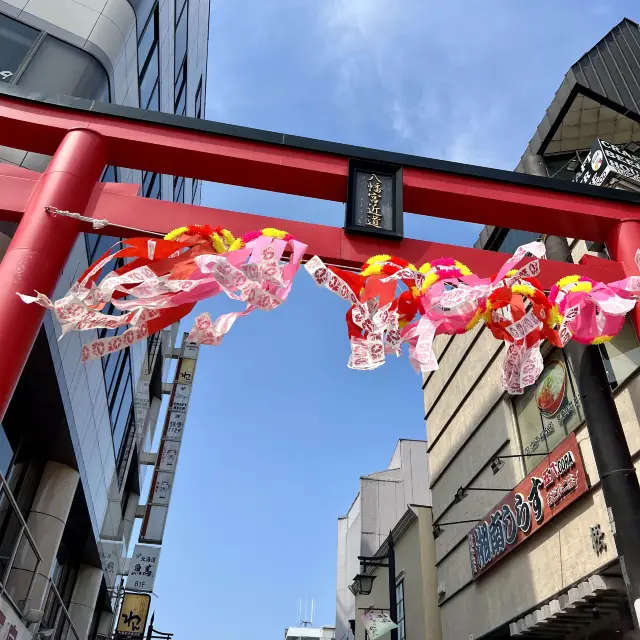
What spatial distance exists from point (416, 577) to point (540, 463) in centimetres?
631

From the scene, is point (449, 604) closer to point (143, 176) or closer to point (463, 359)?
point (463, 359)

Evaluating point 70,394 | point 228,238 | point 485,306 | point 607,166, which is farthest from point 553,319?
point 70,394

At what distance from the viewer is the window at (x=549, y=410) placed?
28.9 ft

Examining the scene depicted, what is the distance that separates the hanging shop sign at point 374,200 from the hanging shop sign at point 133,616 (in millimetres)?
14221

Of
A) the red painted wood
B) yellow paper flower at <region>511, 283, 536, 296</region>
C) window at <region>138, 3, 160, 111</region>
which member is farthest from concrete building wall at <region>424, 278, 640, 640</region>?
window at <region>138, 3, 160, 111</region>

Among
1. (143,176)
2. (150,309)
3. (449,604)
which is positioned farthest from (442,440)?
(150,309)

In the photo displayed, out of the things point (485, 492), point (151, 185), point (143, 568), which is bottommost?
point (143, 568)

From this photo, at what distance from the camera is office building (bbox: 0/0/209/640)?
8.95 metres

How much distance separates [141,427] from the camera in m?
18.6

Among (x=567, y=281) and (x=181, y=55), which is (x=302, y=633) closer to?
(x=181, y=55)

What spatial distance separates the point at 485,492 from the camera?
441 inches

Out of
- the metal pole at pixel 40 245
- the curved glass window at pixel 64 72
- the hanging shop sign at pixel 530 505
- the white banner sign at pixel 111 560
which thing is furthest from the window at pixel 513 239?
the white banner sign at pixel 111 560

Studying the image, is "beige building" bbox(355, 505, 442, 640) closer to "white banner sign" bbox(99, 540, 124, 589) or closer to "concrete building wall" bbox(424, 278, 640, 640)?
"concrete building wall" bbox(424, 278, 640, 640)

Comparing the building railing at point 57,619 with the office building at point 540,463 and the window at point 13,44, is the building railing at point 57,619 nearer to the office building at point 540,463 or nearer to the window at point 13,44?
the office building at point 540,463
